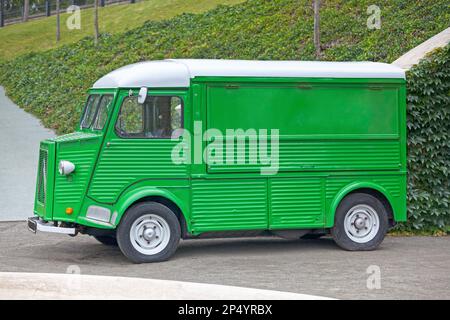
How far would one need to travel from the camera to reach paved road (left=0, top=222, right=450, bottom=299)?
9.68 metres

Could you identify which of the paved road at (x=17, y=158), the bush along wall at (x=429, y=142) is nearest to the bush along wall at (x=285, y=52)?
the bush along wall at (x=429, y=142)

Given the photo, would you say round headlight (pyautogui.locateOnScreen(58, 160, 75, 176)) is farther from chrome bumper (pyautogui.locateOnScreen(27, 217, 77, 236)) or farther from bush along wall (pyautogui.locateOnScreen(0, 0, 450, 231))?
bush along wall (pyautogui.locateOnScreen(0, 0, 450, 231))

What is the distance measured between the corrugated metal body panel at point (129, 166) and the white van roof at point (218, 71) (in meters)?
0.76

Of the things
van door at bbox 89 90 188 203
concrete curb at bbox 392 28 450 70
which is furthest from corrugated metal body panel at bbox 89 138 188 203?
concrete curb at bbox 392 28 450 70

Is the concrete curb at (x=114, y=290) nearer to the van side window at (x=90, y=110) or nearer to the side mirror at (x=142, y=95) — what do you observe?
the side mirror at (x=142, y=95)

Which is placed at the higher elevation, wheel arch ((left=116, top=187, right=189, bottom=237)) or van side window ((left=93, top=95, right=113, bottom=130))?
van side window ((left=93, top=95, right=113, bottom=130))

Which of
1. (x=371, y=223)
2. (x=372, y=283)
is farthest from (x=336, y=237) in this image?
(x=372, y=283)

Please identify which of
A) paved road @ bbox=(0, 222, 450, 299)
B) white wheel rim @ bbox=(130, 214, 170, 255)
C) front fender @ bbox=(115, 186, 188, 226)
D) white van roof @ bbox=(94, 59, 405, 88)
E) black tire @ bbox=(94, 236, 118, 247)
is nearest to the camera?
paved road @ bbox=(0, 222, 450, 299)

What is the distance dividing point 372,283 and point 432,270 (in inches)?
52.2

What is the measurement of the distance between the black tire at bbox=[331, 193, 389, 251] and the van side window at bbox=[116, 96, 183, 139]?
8.36 feet

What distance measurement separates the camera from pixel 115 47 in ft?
103

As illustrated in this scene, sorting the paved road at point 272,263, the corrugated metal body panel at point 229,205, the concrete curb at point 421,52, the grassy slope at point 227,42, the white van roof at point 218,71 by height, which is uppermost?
the grassy slope at point 227,42

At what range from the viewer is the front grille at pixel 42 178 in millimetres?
Result: 11859

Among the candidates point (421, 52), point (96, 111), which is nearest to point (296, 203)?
point (96, 111)
